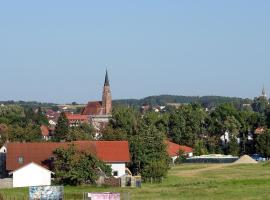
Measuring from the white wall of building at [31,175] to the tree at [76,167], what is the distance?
1.06 meters

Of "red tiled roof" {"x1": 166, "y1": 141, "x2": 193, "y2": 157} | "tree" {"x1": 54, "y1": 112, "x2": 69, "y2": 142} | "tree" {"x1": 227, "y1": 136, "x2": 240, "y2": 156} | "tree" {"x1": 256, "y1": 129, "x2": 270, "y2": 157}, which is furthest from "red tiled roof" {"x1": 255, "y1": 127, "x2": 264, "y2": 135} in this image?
"tree" {"x1": 54, "y1": 112, "x2": 69, "y2": 142}

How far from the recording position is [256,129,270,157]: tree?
337 feet

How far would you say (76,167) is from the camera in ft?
188

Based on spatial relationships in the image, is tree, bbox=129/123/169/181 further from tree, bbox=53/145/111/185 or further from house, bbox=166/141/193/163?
house, bbox=166/141/193/163

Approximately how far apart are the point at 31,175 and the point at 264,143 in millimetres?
50044

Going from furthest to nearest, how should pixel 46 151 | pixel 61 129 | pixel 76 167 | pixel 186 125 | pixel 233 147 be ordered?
pixel 61 129
pixel 186 125
pixel 233 147
pixel 46 151
pixel 76 167


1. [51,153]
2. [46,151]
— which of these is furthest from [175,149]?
[51,153]

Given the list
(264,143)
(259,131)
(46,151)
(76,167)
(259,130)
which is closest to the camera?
(76,167)

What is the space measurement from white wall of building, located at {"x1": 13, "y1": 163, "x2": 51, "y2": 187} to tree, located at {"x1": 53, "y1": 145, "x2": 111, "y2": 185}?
3.48 feet

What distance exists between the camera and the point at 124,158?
219 feet

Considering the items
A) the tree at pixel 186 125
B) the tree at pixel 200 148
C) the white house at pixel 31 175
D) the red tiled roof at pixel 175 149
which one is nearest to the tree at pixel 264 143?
the tree at pixel 200 148

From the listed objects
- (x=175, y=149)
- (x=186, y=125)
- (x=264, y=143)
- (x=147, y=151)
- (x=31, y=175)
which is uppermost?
(x=186, y=125)

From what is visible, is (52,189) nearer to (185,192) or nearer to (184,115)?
(185,192)

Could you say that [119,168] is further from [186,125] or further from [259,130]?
[186,125]
